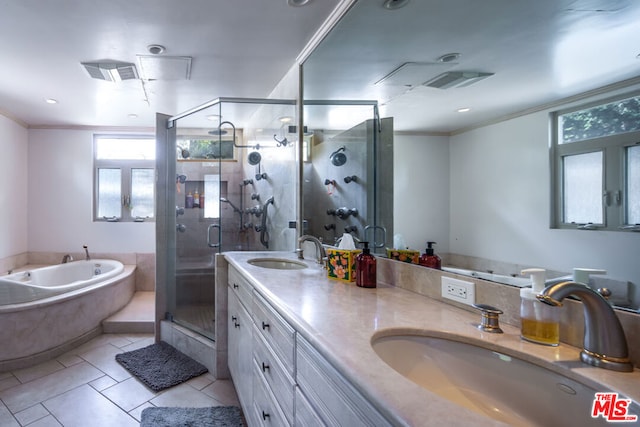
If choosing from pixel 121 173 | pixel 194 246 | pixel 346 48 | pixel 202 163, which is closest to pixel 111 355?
pixel 194 246

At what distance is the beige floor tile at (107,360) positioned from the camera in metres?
2.43

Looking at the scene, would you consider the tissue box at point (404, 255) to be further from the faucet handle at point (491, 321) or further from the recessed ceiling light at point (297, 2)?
the recessed ceiling light at point (297, 2)

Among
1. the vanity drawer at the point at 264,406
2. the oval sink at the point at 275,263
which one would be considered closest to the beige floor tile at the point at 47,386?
the oval sink at the point at 275,263

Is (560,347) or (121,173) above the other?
(121,173)

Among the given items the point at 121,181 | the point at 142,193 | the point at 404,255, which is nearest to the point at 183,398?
the point at 404,255

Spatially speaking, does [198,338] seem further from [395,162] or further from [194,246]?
[395,162]

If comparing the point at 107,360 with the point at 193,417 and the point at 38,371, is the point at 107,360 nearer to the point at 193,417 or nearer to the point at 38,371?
the point at 38,371

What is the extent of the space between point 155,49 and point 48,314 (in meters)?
2.36

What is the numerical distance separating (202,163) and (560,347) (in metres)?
3.24

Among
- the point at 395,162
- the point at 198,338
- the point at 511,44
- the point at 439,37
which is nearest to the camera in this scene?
the point at 511,44

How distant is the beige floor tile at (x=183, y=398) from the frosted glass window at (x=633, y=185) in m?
2.29

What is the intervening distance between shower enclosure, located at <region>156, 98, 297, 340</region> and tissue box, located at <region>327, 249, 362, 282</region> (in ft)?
3.98

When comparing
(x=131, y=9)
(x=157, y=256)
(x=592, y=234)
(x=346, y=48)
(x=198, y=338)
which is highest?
(x=131, y=9)

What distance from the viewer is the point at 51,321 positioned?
268 cm
